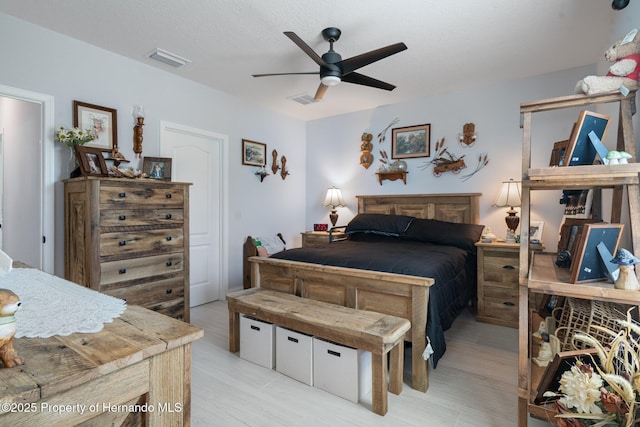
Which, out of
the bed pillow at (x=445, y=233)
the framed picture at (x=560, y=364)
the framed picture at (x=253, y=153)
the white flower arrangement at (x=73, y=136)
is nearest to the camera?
the framed picture at (x=560, y=364)

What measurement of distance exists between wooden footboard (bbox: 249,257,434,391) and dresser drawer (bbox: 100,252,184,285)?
2.45 feet

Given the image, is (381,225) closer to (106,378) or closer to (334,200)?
(334,200)

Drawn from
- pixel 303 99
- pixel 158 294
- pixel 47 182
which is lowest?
pixel 158 294

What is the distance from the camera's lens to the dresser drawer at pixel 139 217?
2570 mm

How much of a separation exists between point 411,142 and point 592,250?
3.20 m

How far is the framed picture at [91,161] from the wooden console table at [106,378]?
2.31m

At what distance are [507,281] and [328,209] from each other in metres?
2.70

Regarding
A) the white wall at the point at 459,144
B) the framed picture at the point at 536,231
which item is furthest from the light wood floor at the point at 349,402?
the white wall at the point at 459,144

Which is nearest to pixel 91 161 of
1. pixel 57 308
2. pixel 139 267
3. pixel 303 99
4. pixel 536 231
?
pixel 139 267

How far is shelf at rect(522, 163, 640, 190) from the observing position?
1.27 metres

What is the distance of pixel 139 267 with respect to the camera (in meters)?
2.76

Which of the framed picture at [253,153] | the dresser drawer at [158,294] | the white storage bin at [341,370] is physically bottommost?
the white storage bin at [341,370]

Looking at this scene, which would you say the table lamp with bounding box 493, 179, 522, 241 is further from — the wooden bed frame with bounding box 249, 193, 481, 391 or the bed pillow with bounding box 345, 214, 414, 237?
the wooden bed frame with bounding box 249, 193, 481, 391

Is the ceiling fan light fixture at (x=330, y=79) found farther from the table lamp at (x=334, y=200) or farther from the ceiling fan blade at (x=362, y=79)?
the table lamp at (x=334, y=200)
